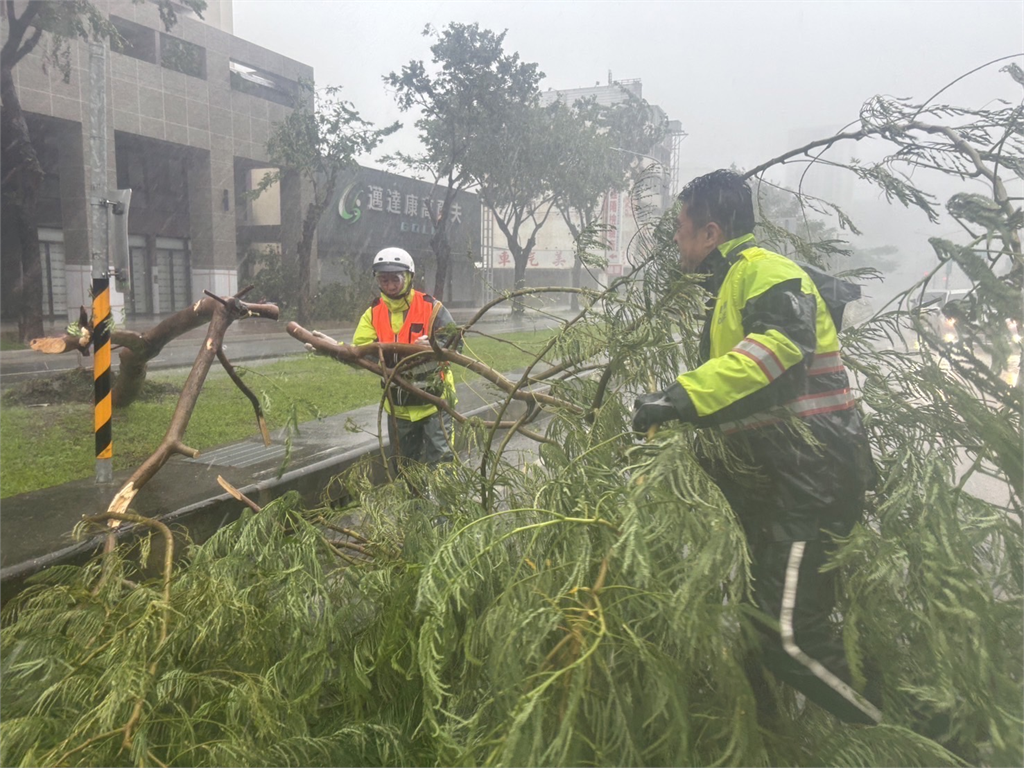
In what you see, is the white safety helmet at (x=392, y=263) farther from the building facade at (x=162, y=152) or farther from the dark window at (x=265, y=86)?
the dark window at (x=265, y=86)

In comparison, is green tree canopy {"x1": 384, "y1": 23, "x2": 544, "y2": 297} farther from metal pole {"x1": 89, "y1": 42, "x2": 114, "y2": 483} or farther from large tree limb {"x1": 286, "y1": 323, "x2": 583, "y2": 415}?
metal pole {"x1": 89, "y1": 42, "x2": 114, "y2": 483}

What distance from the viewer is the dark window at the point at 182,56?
9.08 metres

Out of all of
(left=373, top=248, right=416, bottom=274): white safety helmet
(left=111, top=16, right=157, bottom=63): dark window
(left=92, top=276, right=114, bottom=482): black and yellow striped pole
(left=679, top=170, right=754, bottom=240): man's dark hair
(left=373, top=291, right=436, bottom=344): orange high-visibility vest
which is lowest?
(left=92, top=276, right=114, bottom=482): black and yellow striped pole

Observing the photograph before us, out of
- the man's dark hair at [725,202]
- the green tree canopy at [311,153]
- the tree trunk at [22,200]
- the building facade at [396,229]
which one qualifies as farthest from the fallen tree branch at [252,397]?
the tree trunk at [22,200]

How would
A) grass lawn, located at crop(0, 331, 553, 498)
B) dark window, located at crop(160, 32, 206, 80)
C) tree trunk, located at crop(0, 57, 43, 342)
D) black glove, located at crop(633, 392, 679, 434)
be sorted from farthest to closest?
tree trunk, located at crop(0, 57, 43, 342) < dark window, located at crop(160, 32, 206, 80) < grass lawn, located at crop(0, 331, 553, 498) < black glove, located at crop(633, 392, 679, 434)

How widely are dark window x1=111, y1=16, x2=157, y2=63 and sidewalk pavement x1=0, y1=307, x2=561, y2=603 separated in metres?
6.10

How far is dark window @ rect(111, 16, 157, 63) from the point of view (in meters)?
9.16

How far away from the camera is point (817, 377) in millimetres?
1928

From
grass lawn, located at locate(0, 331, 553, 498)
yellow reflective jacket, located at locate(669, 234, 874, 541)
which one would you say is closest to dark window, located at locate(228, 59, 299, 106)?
grass lawn, located at locate(0, 331, 553, 498)

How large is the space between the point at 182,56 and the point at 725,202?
32.0 feet

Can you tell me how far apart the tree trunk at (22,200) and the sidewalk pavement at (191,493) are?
619 centimetres

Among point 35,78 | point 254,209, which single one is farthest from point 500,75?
point 254,209

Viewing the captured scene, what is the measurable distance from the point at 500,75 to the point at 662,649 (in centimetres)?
313

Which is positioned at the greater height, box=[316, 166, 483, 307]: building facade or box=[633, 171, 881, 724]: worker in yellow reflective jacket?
box=[316, 166, 483, 307]: building facade
